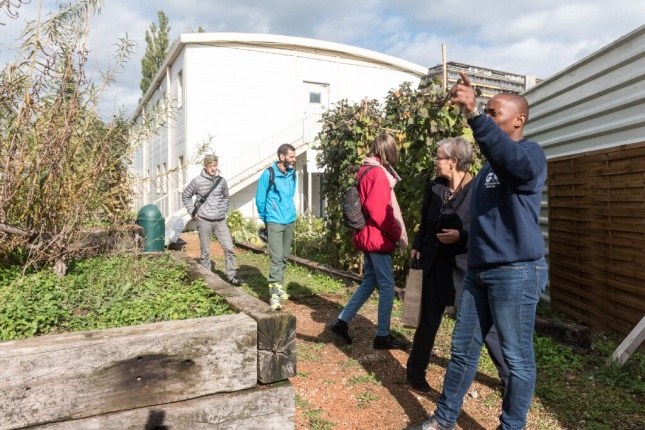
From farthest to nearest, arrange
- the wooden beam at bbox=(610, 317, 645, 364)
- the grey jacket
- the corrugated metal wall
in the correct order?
1. the grey jacket
2. the corrugated metal wall
3. the wooden beam at bbox=(610, 317, 645, 364)

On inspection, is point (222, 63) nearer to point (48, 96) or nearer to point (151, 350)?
point (48, 96)

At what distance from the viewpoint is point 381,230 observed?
14.3 ft

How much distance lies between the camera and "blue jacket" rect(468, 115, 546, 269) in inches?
Result: 87.6

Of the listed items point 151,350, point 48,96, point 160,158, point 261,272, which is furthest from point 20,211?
point 160,158

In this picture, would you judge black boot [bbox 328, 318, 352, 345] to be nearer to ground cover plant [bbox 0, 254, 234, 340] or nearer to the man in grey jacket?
ground cover plant [bbox 0, 254, 234, 340]

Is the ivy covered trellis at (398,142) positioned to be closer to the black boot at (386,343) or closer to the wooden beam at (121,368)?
the black boot at (386,343)

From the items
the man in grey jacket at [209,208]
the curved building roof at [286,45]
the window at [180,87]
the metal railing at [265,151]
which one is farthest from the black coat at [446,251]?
the window at [180,87]

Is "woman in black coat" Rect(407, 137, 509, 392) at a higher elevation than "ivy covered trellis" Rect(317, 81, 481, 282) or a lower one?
lower

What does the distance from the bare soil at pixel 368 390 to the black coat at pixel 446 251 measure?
769 millimetres

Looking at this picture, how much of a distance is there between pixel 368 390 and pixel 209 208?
4239 mm

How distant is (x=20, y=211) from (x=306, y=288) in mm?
4211

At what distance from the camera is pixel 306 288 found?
7.12m

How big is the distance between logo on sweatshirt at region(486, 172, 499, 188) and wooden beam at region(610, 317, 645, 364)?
225cm

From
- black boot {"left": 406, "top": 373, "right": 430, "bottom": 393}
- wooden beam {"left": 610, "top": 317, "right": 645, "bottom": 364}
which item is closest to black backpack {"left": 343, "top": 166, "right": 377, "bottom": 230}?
black boot {"left": 406, "top": 373, "right": 430, "bottom": 393}
